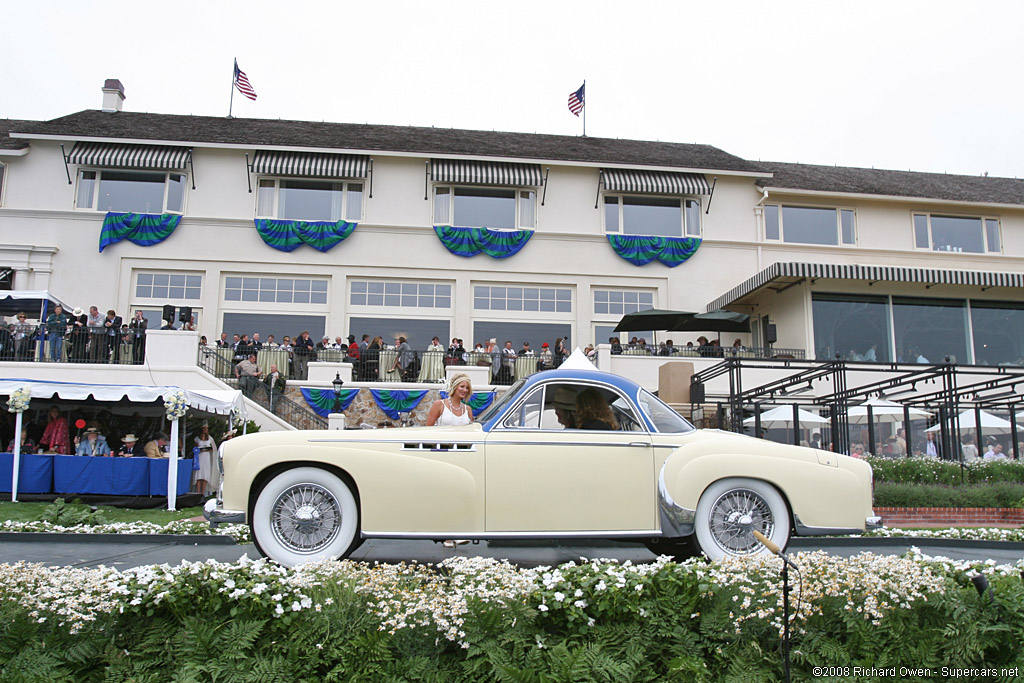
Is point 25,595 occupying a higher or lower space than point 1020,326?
lower

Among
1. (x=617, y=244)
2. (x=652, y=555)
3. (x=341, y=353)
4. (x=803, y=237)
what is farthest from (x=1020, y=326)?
(x=652, y=555)

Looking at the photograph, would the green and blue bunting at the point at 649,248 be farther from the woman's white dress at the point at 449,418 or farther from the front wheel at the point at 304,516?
the front wheel at the point at 304,516

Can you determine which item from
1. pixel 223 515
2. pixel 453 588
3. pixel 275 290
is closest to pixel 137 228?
pixel 275 290

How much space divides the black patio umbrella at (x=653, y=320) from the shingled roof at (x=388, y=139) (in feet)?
24.9

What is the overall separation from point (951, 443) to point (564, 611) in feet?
57.9

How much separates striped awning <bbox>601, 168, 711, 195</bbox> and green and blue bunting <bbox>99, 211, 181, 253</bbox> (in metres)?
16.1

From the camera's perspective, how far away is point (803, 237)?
29.3 m

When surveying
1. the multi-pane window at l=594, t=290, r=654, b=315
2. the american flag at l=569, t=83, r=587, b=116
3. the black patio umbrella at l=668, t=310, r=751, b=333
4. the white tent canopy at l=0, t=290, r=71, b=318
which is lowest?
the black patio umbrella at l=668, t=310, r=751, b=333

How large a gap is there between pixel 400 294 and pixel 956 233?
2252cm

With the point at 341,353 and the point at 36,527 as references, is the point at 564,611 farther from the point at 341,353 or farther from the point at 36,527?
the point at 341,353

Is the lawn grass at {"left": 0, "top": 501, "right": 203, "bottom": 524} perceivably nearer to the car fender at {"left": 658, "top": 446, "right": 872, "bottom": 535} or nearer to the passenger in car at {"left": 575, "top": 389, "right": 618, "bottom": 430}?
the passenger in car at {"left": 575, "top": 389, "right": 618, "bottom": 430}

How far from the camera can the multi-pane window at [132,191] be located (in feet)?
88.2

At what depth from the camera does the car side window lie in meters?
6.23

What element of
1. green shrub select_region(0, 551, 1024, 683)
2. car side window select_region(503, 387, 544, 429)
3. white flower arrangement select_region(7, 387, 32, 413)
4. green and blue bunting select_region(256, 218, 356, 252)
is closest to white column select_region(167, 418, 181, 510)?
white flower arrangement select_region(7, 387, 32, 413)
